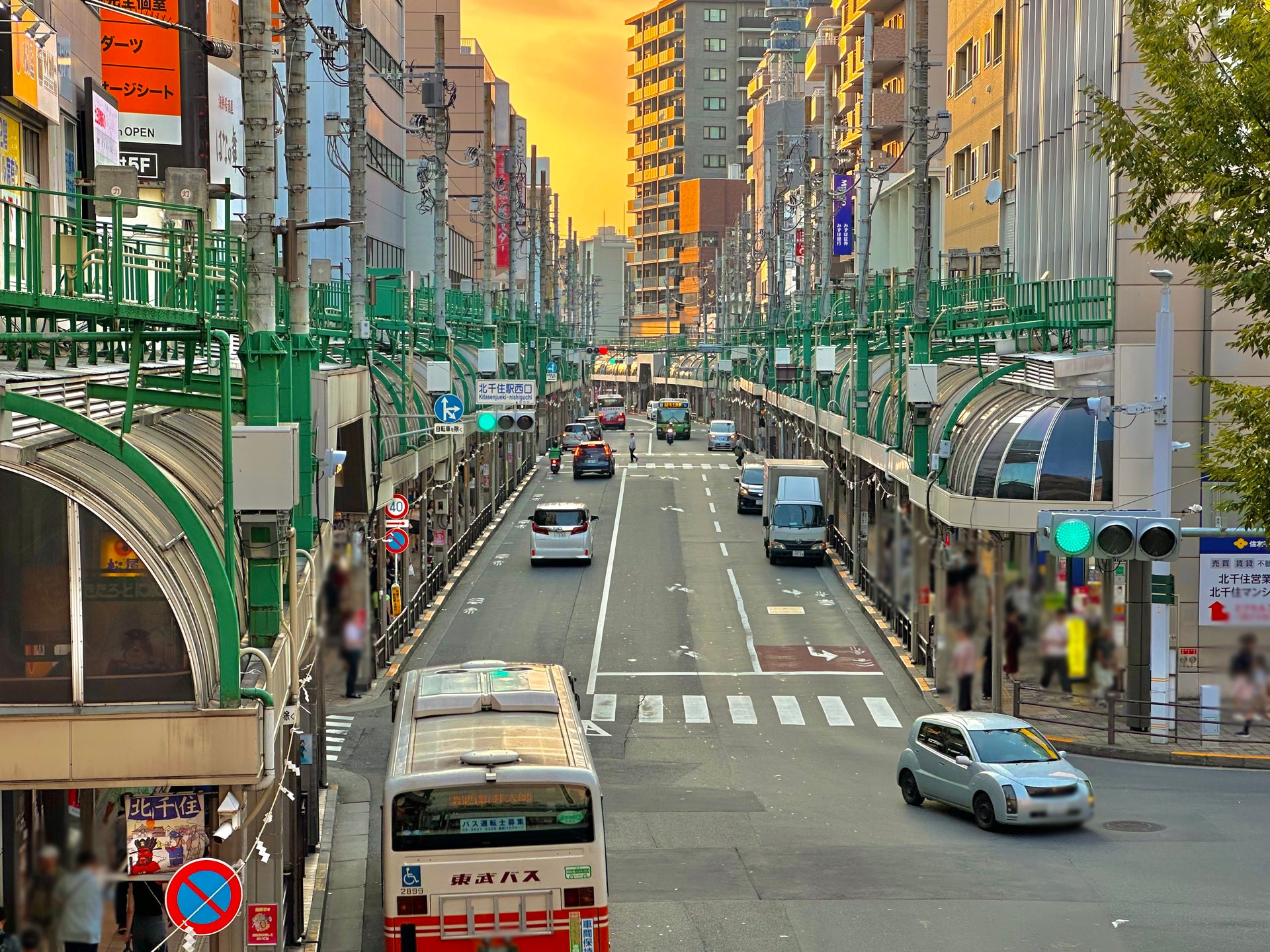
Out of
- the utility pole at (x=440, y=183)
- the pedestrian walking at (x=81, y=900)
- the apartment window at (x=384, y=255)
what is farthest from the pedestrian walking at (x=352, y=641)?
the apartment window at (x=384, y=255)

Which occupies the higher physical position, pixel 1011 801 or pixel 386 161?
pixel 386 161

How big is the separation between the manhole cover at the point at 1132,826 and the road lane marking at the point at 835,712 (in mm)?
7623

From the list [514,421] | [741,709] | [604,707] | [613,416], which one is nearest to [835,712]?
[741,709]

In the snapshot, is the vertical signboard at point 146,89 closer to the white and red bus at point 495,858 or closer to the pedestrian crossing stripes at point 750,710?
the pedestrian crossing stripes at point 750,710

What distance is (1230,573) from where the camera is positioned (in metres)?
29.3

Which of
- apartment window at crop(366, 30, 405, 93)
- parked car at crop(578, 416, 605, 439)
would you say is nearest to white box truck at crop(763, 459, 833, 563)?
apartment window at crop(366, 30, 405, 93)

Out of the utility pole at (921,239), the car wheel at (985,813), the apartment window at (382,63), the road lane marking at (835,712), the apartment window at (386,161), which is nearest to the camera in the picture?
the car wheel at (985,813)

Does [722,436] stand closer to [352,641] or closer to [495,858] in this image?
[495,858]

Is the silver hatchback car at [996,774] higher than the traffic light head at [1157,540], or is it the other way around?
the traffic light head at [1157,540]

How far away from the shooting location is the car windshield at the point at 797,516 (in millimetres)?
50000

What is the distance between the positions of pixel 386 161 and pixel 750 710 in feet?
195

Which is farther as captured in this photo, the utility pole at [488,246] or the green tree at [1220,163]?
the utility pole at [488,246]

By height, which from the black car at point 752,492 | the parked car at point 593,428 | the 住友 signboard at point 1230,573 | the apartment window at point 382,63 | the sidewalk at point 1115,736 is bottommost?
the sidewalk at point 1115,736

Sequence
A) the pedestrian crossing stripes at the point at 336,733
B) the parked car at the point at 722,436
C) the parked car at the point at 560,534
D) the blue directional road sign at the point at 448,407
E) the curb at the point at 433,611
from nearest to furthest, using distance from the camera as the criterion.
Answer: the pedestrian crossing stripes at the point at 336,733 → the curb at the point at 433,611 → the blue directional road sign at the point at 448,407 → the parked car at the point at 560,534 → the parked car at the point at 722,436
